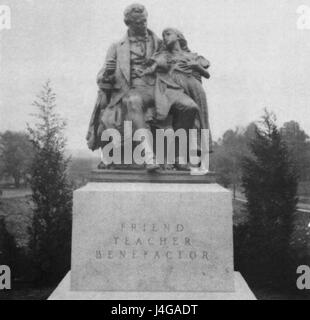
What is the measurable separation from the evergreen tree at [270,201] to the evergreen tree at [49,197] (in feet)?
13.9

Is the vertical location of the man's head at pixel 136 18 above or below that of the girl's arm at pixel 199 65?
above

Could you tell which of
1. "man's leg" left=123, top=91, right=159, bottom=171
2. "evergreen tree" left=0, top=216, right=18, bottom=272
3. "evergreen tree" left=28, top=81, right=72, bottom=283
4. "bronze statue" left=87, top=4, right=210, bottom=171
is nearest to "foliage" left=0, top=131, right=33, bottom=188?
"evergreen tree" left=28, top=81, right=72, bottom=283

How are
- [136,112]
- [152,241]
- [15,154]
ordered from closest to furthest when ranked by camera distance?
[152,241] → [136,112] → [15,154]

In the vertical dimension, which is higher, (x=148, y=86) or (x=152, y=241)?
(x=148, y=86)

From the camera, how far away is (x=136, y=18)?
555cm

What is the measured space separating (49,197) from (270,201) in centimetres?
519

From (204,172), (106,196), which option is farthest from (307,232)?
(106,196)

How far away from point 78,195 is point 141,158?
35.0 inches

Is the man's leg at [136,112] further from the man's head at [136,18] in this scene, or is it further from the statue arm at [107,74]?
the man's head at [136,18]

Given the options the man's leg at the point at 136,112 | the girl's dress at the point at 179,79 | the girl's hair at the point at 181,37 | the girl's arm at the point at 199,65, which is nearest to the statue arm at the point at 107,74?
the man's leg at the point at 136,112

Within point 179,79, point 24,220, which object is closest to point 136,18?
point 179,79

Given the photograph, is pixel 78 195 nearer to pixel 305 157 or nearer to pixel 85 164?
pixel 85 164

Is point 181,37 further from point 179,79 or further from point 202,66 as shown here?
point 179,79

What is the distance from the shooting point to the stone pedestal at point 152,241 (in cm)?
467
